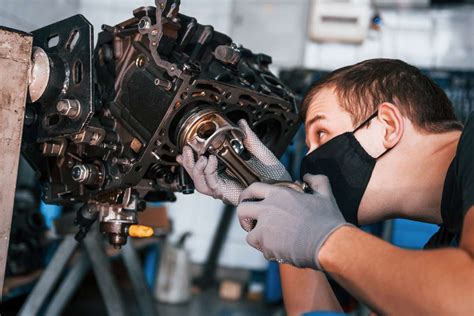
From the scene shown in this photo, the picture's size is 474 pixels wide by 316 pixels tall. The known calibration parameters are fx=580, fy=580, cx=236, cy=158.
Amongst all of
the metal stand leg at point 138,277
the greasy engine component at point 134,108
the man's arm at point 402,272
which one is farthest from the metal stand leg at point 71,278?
the man's arm at point 402,272

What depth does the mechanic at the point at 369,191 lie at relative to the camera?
2.62 feet

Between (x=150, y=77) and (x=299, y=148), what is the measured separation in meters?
2.39

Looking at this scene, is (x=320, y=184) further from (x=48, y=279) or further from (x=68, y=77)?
(x=48, y=279)

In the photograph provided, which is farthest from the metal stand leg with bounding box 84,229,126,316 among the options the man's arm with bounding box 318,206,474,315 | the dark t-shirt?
the man's arm with bounding box 318,206,474,315

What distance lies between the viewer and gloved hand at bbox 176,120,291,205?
43.2 inches

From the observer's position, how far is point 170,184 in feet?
4.10

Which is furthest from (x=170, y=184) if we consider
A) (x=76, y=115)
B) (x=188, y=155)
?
(x=76, y=115)

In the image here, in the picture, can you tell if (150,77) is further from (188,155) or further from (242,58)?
(242,58)

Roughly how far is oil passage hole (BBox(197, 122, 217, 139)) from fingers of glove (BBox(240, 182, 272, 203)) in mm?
145

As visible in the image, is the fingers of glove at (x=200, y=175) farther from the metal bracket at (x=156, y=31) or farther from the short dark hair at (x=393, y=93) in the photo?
the short dark hair at (x=393, y=93)

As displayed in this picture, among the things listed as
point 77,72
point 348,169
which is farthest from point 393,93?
point 77,72

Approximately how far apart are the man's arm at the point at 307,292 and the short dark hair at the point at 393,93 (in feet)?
1.42

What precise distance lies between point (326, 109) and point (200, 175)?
317mm

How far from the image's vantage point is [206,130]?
3.62 ft
